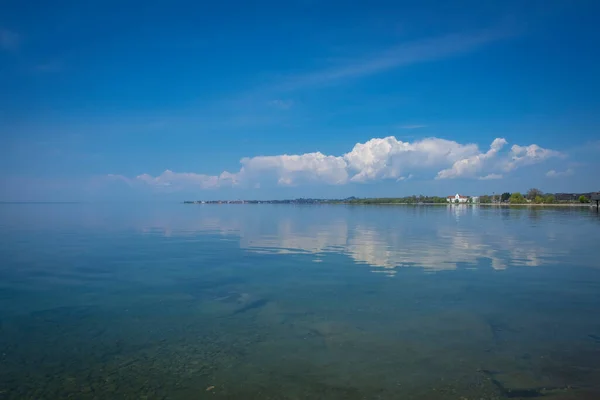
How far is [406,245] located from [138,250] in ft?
80.6

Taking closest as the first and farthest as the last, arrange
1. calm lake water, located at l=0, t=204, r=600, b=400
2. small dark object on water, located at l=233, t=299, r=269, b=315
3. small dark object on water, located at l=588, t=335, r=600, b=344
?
1. calm lake water, located at l=0, t=204, r=600, b=400
2. small dark object on water, located at l=588, t=335, r=600, b=344
3. small dark object on water, located at l=233, t=299, r=269, b=315

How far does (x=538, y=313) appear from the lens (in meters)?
16.8

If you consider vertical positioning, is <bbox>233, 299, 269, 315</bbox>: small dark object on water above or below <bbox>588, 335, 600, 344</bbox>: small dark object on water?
above

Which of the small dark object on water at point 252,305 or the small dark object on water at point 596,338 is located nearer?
the small dark object on water at point 596,338

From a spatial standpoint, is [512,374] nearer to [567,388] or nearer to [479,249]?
[567,388]

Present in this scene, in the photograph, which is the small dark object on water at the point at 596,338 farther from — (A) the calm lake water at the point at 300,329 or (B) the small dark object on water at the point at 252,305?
(B) the small dark object on water at the point at 252,305

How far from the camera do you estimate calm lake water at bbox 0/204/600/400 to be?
34.6ft

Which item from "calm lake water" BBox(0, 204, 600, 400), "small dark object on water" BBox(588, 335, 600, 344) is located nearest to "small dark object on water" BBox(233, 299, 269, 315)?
"calm lake water" BBox(0, 204, 600, 400)

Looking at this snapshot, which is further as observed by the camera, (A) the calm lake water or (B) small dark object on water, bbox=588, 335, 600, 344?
(B) small dark object on water, bbox=588, 335, 600, 344

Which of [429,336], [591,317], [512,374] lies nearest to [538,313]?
[591,317]

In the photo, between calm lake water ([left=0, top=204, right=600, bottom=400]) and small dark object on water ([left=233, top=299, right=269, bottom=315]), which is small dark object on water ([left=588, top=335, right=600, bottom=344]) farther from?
small dark object on water ([left=233, top=299, right=269, bottom=315])

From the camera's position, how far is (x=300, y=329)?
14.8m

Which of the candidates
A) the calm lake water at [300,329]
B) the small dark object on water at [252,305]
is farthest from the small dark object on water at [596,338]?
the small dark object on water at [252,305]

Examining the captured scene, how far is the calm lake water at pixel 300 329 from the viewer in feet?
34.6
